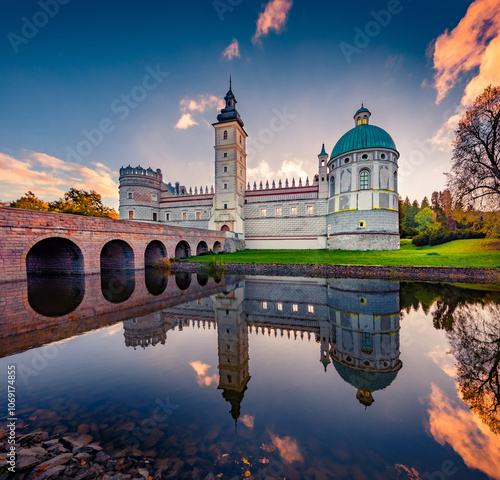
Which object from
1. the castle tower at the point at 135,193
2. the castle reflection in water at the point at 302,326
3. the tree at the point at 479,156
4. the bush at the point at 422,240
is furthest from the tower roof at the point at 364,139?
the castle tower at the point at 135,193

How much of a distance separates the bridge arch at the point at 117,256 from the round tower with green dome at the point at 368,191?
24358 millimetres

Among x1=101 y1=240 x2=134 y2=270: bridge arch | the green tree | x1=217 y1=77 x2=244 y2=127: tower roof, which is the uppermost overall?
x1=217 y1=77 x2=244 y2=127: tower roof

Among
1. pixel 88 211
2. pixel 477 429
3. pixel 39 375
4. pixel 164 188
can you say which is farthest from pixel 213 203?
pixel 477 429

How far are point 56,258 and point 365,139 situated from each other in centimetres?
3344

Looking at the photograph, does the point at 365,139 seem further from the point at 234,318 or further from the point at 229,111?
the point at 234,318

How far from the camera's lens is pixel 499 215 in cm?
1748

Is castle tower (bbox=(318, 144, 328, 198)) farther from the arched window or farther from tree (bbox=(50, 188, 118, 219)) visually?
tree (bbox=(50, 188, 118, 219))

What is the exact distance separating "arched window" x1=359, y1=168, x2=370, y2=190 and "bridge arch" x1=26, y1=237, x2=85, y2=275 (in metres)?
29.2

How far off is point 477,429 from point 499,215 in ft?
71.8

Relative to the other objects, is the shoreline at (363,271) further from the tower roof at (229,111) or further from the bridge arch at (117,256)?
the tower roof at (229,111)

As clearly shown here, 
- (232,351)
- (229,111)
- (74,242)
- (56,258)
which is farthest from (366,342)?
(229,111)

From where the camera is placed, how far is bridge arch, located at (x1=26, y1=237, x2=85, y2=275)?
602 inches

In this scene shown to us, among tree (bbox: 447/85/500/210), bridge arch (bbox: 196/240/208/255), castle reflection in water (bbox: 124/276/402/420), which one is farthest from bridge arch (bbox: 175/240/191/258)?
tree (bbox: 447/85/500/210)

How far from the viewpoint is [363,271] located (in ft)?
55.7
